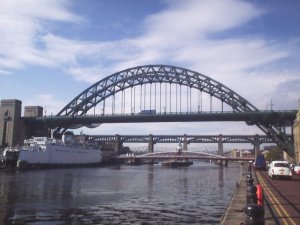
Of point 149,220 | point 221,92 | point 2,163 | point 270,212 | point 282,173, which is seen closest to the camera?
point 270,212

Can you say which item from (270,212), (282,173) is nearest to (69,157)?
(282,173)

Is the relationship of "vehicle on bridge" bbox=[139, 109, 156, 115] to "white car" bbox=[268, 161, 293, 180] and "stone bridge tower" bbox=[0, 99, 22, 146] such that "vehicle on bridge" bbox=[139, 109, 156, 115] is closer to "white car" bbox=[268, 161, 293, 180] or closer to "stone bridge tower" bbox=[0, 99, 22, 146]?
"stone bridge tower" bbox=[0, 99, 22, 146]

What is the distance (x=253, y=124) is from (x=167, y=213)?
9808 cm

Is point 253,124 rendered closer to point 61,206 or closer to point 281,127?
point 281,127

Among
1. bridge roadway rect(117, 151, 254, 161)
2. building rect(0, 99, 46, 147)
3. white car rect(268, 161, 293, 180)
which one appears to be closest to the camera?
white car rect(268, 161, 293, 180)

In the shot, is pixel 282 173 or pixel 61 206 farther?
pixel 282 173

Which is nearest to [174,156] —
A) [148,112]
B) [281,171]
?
[148,112]

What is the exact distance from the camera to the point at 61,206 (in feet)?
95.7

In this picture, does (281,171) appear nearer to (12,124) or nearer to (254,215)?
(254,215)

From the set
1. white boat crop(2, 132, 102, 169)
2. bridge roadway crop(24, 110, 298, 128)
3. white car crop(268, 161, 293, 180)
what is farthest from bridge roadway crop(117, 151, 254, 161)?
white car crop(268, 161, 293, 180)

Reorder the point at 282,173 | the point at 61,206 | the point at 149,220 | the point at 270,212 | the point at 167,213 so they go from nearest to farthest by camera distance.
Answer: the point at 270,212, the point at 149,220, the point at 167,213, the point at 61,206, the point at 282,173

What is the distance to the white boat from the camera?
105875 mm

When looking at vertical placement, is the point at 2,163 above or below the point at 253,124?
below

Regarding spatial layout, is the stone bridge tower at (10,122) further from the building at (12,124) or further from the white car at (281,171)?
the white car at (281,171)
